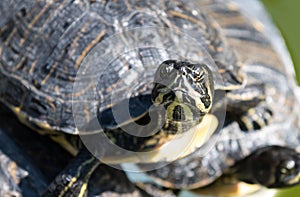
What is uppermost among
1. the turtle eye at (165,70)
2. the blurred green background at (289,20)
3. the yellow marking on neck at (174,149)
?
the turtle eye at (165,70)

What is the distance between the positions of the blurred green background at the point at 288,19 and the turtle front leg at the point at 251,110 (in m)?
0.99

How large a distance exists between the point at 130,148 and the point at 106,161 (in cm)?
7

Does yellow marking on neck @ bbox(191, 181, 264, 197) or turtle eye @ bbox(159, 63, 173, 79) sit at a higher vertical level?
turtle eye @ bbox(159, 63, 173, 79)

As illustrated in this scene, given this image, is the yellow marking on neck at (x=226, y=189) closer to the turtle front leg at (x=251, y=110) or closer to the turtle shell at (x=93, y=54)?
the turtle front leg at (x=251, y=110)

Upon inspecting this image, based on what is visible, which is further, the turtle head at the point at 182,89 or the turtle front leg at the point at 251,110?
the turtle front leg at the point at 251,110

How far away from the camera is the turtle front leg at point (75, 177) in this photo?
1.68m

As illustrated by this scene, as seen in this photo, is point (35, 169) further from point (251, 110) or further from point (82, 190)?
point (251, 110)

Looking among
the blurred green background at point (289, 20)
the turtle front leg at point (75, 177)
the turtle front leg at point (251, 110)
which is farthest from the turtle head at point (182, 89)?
the blurred green background at point (289, 20)

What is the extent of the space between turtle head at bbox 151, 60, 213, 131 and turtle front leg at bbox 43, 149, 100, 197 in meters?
0.28

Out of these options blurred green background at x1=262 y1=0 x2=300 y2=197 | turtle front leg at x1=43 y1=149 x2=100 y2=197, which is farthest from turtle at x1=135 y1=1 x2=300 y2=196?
blurred green background at x1=262 y1=0 x2=300 y2=197

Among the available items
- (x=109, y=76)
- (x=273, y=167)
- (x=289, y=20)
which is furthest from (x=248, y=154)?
(x=289, y=20)

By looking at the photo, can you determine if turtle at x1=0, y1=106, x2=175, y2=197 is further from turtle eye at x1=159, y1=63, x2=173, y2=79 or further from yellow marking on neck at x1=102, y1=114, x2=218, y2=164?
turtle eye at x1=159, y1=63, x2=173, y2=79

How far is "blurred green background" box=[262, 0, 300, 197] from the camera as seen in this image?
299 centimetres

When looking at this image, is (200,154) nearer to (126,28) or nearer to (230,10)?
(126,28)
